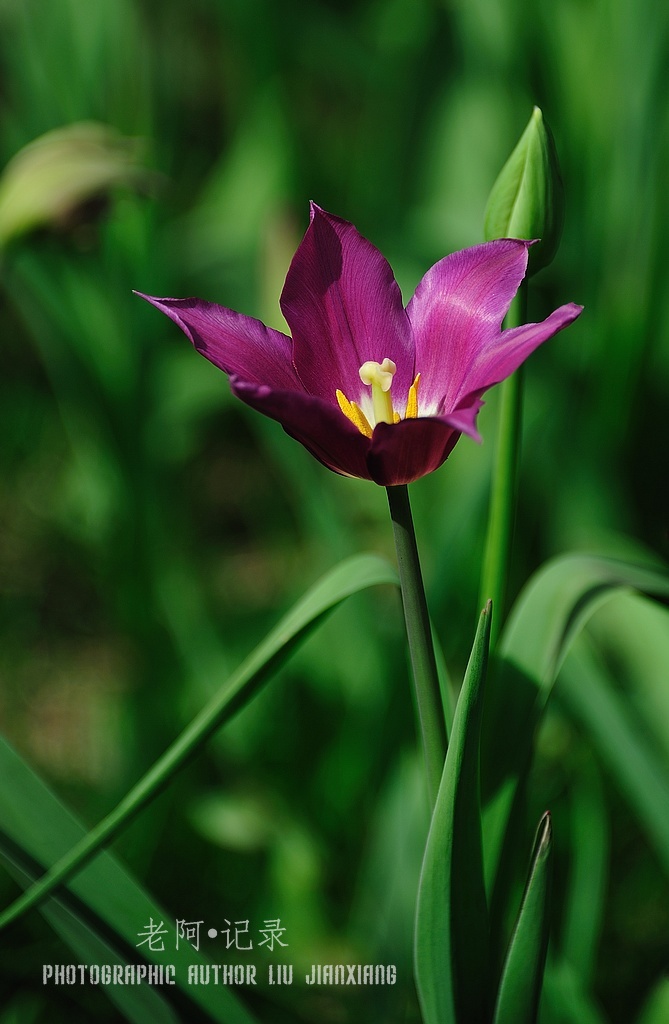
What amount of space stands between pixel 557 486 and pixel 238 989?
637 mm

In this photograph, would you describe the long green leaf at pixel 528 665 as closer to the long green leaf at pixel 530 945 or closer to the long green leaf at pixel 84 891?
the long green leaf at pixel 530 945

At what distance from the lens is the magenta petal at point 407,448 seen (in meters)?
0.36

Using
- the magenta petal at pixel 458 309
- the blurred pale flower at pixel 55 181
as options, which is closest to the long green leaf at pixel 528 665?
the magenta petal at pixel 458 309

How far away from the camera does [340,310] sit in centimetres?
44

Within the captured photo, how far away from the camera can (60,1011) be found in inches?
33.2

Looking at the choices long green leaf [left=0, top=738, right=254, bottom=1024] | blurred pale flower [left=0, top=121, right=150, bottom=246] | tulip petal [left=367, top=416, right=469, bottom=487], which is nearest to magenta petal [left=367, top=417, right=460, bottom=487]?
tulip petal [left=367, top=416, right=469, bottom=487]

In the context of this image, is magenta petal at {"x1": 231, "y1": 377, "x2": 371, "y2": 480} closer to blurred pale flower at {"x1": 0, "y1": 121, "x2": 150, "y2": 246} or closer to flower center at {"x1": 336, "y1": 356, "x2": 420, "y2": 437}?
flower center at {"x1": 336, "y1": 356, "x2": 420, "y2": 437}

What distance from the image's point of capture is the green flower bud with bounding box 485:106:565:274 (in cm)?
43

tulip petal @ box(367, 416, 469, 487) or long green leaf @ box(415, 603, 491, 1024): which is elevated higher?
tulip petal @ box(367, 416, 469, 487)

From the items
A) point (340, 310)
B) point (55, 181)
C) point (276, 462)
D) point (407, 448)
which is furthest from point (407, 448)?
point (276, 462)

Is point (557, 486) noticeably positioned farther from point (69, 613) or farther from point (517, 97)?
point (69, 613)

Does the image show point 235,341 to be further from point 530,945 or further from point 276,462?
point 276,462

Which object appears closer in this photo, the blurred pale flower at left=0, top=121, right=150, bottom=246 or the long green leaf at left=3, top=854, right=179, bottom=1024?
the long green leaf at left=3, top=854, right=179, bottom=1024

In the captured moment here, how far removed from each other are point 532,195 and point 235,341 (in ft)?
0.52
